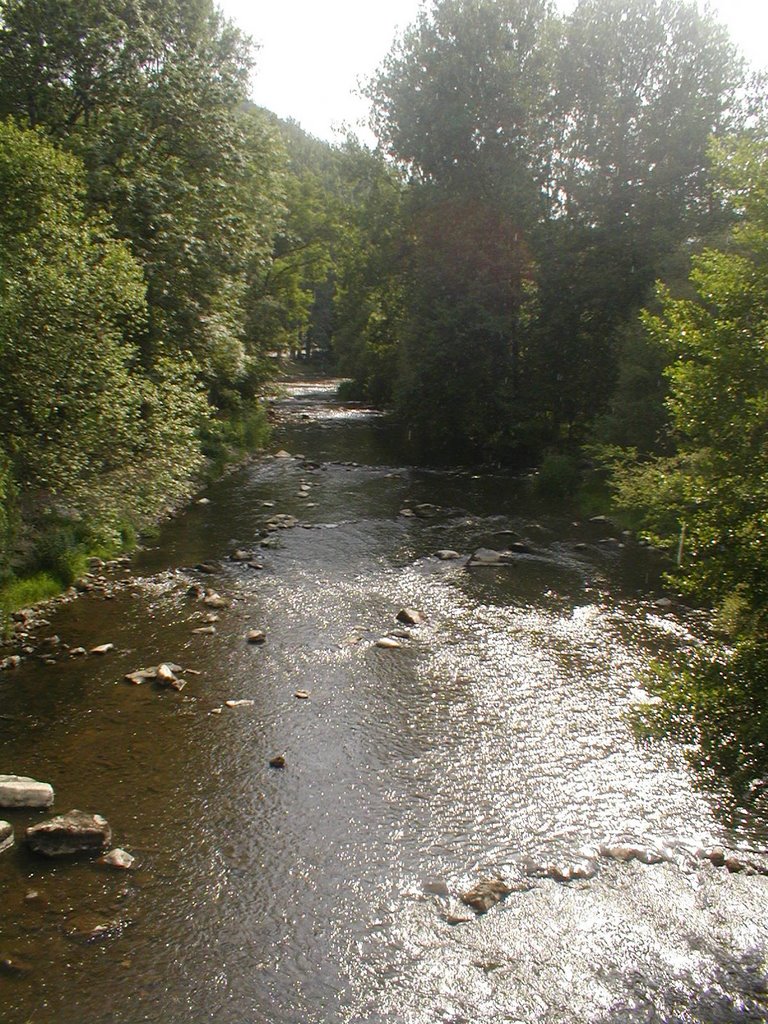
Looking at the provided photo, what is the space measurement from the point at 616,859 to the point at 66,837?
6.03 metres

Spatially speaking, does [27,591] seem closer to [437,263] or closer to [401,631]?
[401,631]

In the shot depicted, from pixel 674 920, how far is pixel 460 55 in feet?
112

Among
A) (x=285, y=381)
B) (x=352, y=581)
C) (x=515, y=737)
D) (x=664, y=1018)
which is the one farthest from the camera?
(x=285, y=381)

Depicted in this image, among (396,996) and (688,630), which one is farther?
(688,630)

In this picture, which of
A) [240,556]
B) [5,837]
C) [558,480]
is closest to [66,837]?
[5,837]

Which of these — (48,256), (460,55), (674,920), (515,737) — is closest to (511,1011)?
(674,920)

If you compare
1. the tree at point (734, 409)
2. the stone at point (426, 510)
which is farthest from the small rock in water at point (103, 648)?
the stone at point (426, 510)

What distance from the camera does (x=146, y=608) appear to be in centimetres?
1502

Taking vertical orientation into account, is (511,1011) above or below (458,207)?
below

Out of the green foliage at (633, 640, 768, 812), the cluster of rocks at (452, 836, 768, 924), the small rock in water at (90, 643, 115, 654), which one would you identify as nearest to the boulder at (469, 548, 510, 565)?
the small rock in water at (90, 643, 115, 654)

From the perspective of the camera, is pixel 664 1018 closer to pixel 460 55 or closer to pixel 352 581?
pixel 352 581

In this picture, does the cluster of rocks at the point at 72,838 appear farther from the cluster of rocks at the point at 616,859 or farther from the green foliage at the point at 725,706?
the green foliage at the point at 725,706

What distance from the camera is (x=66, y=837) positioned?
324 inches

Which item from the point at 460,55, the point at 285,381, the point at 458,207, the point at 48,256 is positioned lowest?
the point at 285,381
